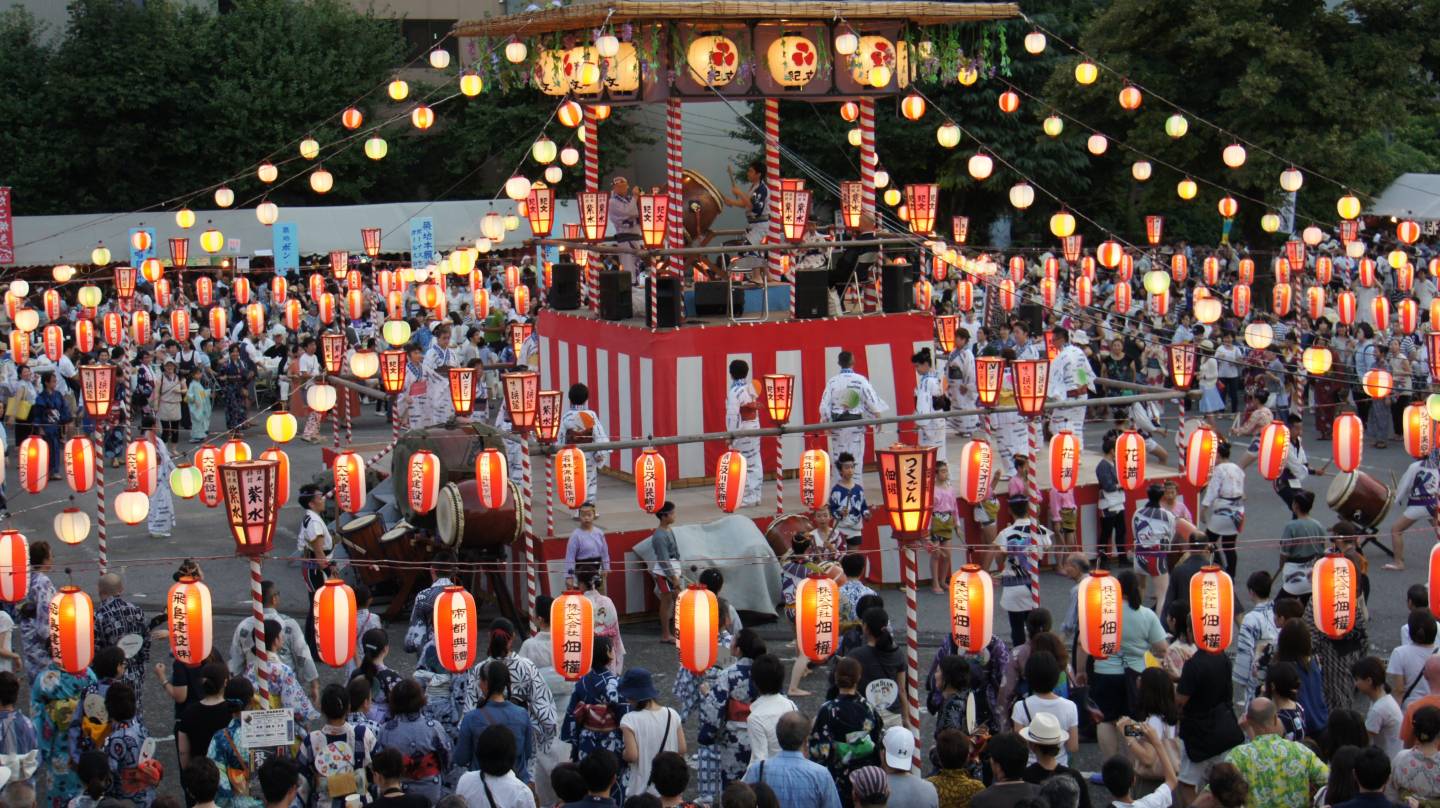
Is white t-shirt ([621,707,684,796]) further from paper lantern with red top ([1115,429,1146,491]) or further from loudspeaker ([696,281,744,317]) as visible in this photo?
loudspeaker ([696,281,744,317])

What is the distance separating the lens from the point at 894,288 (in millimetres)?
19891

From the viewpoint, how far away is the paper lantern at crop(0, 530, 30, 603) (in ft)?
41.9

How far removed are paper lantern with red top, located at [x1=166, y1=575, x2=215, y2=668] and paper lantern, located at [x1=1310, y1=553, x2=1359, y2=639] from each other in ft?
23.8

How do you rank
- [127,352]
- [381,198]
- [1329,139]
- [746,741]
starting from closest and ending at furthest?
[746,741] → [127,352] → [1329,139] → [381,198]

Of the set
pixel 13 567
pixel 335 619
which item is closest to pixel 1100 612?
pixel 335 619

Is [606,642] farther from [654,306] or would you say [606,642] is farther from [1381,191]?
[1381,191]

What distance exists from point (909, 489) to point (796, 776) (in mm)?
3408

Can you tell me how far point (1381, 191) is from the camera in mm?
33781

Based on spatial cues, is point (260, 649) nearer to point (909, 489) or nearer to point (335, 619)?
point (335, 619)

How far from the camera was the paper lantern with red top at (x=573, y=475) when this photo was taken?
15.4 metres

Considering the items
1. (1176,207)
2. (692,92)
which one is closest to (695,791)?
(692,92)

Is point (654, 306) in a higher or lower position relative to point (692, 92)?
lower

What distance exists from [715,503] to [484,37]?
7182 mm

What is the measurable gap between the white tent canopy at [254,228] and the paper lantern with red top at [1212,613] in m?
25.9
